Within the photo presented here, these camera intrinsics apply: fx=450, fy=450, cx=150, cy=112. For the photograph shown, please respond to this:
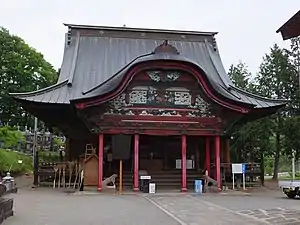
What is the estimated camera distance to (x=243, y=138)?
2747 centimetres

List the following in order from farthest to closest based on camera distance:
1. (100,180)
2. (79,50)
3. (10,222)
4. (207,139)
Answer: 1. (79,50)
2. (207,139)
3. (100,180)
4. (10,222)

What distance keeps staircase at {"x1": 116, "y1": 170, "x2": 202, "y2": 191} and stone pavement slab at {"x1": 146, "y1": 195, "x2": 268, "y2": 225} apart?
7.46 meters

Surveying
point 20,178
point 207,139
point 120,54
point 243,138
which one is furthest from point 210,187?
point 20,178

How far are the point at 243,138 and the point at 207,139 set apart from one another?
5.67 meters

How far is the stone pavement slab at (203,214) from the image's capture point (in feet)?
33.2

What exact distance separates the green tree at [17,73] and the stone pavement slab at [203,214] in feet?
77.2

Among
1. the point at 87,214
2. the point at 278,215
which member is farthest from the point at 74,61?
the point at 278,215

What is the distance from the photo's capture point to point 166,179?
2264 cm

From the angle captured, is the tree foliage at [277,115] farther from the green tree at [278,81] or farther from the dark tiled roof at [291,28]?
the dark tiled roof at [291,28]

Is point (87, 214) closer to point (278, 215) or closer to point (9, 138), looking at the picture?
point (278, 215)

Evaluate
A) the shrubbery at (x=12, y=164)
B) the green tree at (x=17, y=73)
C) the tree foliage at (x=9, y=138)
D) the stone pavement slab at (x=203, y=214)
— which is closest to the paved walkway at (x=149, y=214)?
the stone pavement slab at (x=203, y=214)

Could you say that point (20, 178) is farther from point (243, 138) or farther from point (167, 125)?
point (243, 138)

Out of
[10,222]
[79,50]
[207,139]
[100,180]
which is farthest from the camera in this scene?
[79,50]

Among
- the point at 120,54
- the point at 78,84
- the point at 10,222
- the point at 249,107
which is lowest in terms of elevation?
the point at 10,222
